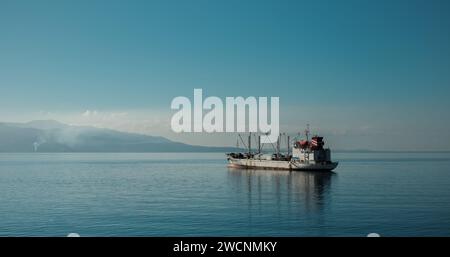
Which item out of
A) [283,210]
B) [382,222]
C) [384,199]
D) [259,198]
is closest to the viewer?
[382,222]

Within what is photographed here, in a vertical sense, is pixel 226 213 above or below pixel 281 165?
below

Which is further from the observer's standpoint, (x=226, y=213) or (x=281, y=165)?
(x=281, y=165)

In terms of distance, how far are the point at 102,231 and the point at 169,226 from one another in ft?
12.4

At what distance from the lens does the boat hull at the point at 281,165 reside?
8181cm

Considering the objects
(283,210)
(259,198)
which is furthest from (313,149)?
(283,210)

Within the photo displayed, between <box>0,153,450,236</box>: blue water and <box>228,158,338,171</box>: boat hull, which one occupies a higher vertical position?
<box>228,158,338,171</box>: boat hull

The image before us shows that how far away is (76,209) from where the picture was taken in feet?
119

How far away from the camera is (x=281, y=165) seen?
290 feet

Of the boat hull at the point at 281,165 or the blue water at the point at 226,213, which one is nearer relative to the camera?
the blue water at the point at 226,213

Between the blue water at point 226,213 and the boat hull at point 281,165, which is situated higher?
the boat hull at point 281,165

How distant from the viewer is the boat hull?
81.8 metres

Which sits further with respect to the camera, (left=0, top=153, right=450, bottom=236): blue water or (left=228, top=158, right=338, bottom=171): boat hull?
(left=228, top=158, right=338, bottom=171): boat hull
